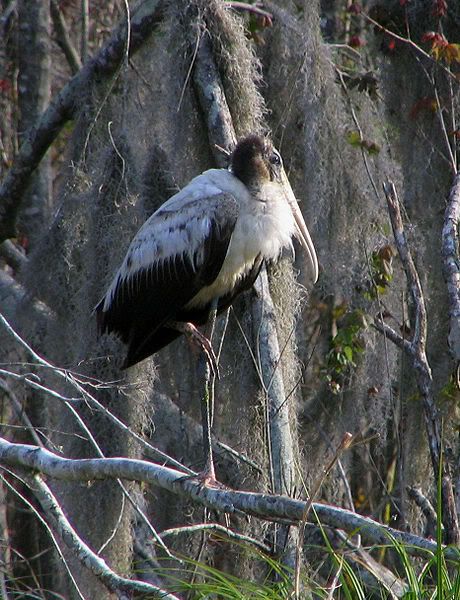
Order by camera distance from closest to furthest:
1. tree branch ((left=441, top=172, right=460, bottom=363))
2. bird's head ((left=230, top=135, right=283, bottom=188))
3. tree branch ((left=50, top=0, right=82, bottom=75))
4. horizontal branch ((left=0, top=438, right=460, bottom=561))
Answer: horizontal branch ((left=0, top=438, right=460, bottom=561)), tree branch ((left=441, top=172, right=460, bottom=363)), bird's head ((left=230, top=135, right=283, bottom=188)), tree branch ((left=50, top=0, right=82, bottom=75))

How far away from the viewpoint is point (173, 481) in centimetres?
287

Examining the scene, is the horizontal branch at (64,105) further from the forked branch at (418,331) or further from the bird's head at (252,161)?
the forked branch at (418,331)

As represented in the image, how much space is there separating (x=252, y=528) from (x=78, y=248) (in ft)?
5.31

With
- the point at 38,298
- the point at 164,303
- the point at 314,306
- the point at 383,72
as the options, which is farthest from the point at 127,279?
the point at 314,306

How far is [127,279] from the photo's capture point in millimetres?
4336

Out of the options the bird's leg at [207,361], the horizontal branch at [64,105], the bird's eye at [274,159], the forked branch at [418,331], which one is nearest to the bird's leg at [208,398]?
the bird's leg at [207,361]

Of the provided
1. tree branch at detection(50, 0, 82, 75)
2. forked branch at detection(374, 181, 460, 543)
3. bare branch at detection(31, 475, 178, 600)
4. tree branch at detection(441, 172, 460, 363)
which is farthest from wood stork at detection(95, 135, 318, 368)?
tree branch at detection(50, 0, 82, 75)

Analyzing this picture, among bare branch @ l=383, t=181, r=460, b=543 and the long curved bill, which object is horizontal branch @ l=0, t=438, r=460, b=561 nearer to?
bare branch @ l=383, t=181, r=460, b=543

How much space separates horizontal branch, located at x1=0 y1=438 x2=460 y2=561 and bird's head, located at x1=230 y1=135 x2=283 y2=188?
1607mm

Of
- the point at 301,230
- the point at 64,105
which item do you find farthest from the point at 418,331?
the point at 64,105

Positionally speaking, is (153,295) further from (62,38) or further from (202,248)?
(62,38)

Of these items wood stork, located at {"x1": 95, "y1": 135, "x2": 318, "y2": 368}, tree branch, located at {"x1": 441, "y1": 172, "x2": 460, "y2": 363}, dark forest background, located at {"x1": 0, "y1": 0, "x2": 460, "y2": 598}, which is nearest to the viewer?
tree branch, located at {"x1": 441, "y1": 172, "x2": 460, "y2": 363}

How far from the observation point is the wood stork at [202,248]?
4.16 metres

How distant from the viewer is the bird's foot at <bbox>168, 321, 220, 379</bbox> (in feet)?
14.2
